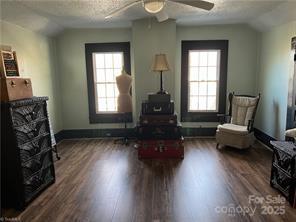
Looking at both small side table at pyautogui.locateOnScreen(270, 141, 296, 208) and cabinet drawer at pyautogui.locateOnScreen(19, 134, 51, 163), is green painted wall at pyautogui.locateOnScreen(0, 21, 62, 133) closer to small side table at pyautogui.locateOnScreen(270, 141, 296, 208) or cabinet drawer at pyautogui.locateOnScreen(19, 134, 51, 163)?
cabinet drawer at pyautogui.locateOnScreen(19, 134, 51, 163)

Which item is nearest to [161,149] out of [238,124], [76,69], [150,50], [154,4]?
[238,124]

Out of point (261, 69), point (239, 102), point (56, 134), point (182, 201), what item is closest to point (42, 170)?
point (182, 201)

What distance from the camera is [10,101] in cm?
229

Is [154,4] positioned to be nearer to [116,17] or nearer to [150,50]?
[116,17]

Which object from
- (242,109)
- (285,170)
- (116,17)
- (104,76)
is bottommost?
(285,170)

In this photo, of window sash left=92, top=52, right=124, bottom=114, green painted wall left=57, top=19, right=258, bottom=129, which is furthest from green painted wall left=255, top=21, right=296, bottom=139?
window sash left=92, top=52, right=124, bottom=114

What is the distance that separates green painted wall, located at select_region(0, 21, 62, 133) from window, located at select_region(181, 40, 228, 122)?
9.27 ft

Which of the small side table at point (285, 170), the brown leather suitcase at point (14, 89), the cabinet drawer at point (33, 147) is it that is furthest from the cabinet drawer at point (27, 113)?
the small side table at point (285, 170)

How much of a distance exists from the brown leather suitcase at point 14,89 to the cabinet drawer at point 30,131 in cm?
34

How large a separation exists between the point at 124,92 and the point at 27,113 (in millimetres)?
2195

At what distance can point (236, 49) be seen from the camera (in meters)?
4.65

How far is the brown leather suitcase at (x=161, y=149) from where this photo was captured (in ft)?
12.2

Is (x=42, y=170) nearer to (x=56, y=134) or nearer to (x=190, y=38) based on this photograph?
(x=56, y=134)

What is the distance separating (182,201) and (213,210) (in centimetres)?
35
